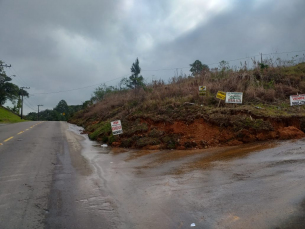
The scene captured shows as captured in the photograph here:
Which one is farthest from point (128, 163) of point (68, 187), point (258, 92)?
point (258, 92)

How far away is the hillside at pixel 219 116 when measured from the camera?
1207 centimetres

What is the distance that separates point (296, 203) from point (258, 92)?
1196cm

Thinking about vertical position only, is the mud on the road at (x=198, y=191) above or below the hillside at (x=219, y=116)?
below

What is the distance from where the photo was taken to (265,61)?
20328 mm

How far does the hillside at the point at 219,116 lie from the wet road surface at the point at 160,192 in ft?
7.80

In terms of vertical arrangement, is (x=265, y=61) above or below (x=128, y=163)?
above

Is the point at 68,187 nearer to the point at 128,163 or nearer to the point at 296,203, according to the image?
the point at 128,163

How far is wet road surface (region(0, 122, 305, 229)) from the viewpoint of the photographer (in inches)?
176

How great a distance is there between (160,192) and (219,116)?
7.63m

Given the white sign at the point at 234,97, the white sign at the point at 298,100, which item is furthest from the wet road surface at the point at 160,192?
the white sign at the point at 234,97

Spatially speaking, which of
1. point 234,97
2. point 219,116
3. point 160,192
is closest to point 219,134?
point 219,116

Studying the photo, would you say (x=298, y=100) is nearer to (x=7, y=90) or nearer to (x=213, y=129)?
(x=213, y=129)

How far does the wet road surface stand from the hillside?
93.6 inches

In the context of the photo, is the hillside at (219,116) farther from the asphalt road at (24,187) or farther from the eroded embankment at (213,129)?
the asphalt road at (24,187)
